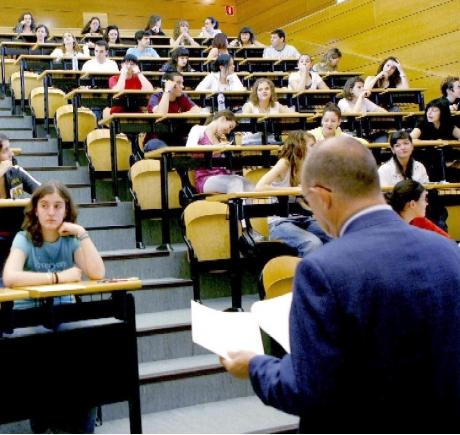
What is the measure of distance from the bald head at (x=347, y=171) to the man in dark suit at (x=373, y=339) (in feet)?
0.13

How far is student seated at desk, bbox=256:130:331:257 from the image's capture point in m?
2.70

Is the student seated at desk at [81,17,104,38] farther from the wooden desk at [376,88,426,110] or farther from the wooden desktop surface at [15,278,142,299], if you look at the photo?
the wooden desktop surface at [15,278,142,299]

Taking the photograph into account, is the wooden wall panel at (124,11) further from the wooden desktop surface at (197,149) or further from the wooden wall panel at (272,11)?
the wooden desktop surface at (197,149)

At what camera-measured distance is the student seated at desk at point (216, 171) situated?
3.23 m

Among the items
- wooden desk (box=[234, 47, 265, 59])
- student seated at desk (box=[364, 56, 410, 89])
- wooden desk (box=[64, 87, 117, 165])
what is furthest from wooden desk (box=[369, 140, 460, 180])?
wooden desk (box=[234, 47, 265, 59])

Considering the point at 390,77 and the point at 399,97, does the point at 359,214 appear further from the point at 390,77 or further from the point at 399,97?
the point at 390,77

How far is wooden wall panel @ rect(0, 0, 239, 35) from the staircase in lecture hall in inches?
218

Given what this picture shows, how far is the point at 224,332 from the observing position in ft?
3.06

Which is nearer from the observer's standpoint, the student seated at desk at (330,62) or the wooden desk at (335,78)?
the wooden desk at (335,78)

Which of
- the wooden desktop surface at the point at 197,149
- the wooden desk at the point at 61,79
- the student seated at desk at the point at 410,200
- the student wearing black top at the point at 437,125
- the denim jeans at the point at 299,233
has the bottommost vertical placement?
the denim jeans at the point at 299,233

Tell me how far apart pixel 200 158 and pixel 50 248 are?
1259 millimetres

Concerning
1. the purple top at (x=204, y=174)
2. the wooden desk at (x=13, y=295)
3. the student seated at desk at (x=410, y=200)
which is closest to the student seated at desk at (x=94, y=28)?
the purple top at (x=204, y=174)

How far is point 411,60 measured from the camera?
5984mm

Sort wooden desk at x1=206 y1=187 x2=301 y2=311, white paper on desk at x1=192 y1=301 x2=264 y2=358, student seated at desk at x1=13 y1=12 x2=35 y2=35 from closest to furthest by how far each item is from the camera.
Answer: white paper on desk at x1=192 y1=301 x2=264 y2=358
wooden desk at x1=206 y1=187 x2=301 y2=311
student seated at desk at x1=13 y1=12 x2=35 y2=35
